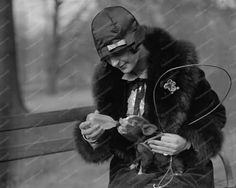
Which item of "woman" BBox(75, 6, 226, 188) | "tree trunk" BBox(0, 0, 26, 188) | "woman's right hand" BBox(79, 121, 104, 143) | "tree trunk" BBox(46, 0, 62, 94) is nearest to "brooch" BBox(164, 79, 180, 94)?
"woman" BBox(75, 6, 226, 188)

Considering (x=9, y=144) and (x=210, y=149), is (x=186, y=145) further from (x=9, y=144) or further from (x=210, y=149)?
(x=9, y=144)

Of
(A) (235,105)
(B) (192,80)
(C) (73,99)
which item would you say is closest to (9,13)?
(C) (73,99)

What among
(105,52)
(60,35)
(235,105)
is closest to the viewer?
(105,52)

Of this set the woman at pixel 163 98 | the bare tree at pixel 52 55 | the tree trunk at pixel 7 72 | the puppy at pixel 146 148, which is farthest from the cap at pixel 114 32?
the bare tree at pixel 52 55

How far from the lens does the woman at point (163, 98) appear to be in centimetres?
143

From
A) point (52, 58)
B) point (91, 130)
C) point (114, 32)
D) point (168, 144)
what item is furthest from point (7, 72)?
point (168, 144)

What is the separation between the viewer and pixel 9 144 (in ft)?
7.34

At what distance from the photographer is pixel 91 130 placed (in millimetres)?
1532

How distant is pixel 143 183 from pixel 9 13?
106cm

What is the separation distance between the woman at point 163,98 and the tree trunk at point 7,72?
734 mm

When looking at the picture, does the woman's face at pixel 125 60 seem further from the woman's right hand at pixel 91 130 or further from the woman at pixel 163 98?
the woman's right hand at pixel 91 130

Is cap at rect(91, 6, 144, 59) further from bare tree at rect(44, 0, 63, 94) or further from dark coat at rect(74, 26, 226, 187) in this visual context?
bare tree at rect(44, 0, 63, 94)

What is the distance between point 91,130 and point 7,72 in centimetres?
83

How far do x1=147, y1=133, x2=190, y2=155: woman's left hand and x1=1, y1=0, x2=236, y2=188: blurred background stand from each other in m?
0.96
